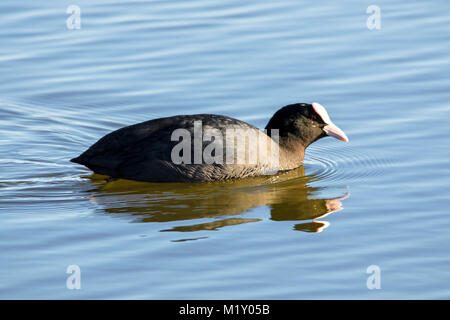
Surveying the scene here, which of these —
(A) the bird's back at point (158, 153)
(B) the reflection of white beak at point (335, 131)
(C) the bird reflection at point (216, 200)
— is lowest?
(C) the bird reflection at point (216, 200)

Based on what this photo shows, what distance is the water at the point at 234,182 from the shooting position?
21.2 ft

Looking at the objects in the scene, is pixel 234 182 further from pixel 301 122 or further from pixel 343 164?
pixel 343 164

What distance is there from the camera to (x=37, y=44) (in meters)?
12.6

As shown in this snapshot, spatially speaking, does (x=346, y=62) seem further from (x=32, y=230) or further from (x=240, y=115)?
(x=32, y=230)

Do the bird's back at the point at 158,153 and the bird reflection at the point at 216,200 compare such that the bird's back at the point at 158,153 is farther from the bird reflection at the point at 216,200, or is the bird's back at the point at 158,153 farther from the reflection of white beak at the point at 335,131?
the reflection of white beak at the point at 335,131

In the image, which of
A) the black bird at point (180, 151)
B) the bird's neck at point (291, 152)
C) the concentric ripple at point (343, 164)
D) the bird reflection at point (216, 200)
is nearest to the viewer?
the bird reflection at point (216, 200)

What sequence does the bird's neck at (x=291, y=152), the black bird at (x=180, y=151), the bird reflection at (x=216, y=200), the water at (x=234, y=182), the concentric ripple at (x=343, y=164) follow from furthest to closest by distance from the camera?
the bird's neck at (x=291, y=152)
the concentric ripple at (x=343, y=164)
the black bird at (x=180, y=151)
the bird reflection at (x=216, y=200)
the water at (x=234, y=182)

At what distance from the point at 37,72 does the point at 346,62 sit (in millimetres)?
3904

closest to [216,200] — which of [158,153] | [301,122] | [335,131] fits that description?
[158,153]

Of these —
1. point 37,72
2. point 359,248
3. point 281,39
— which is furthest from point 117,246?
point 281,39

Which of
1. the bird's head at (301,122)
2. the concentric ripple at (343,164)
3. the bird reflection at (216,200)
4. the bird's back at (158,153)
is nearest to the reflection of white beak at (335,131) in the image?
the bird's head at (301,122)

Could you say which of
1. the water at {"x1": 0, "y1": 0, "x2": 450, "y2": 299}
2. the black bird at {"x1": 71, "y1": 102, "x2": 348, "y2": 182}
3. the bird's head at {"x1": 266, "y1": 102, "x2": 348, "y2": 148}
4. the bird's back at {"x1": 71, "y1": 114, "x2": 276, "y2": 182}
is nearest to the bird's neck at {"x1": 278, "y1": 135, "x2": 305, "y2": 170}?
the bird's head at {"x1": 266, "y1": 102, "x2": 348, "y2": 148}

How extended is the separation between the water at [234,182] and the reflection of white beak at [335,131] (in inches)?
10.6

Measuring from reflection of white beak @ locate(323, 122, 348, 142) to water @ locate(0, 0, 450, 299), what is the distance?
27 centimetres
